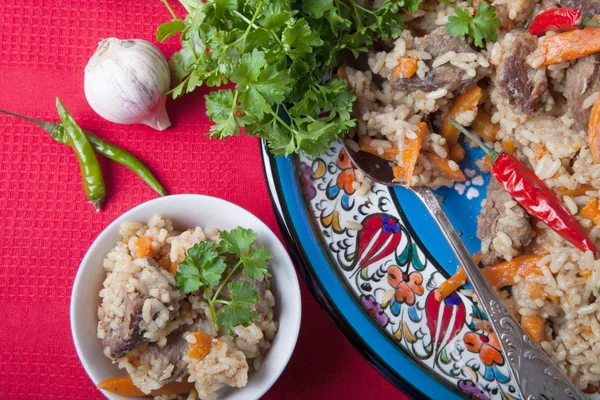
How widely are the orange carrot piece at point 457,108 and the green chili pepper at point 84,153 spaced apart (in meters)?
1.69

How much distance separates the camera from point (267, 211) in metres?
2.84

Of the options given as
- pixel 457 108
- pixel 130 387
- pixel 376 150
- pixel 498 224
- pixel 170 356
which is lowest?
pixel 130 387

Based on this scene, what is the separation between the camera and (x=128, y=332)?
2238mm

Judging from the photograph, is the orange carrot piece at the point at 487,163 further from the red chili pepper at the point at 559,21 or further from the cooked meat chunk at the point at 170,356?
the cooked meat chunk at the point at 170,356

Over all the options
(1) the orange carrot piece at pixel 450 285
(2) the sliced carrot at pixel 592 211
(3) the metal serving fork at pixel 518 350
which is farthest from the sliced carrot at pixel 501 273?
(2) the sliced carrot at pixel 592 211

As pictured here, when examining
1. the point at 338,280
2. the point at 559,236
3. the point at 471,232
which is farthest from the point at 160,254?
the point at 559,236

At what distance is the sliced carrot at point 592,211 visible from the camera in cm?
238

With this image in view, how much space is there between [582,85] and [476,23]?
0.50 m

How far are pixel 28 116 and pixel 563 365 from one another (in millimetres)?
2812

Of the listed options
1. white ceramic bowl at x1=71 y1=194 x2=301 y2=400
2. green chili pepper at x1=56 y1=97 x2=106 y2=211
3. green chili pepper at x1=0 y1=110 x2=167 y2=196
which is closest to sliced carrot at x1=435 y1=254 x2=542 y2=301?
white ceramic bowl at x1=71 y1=194 x2=301 y2=400

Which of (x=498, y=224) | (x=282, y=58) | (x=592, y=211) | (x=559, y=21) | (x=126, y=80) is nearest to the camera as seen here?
(x=282, y=58)

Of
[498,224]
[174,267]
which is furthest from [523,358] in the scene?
[174,267]

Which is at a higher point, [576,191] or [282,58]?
[282,58]

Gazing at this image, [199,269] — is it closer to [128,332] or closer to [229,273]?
[229,273]
